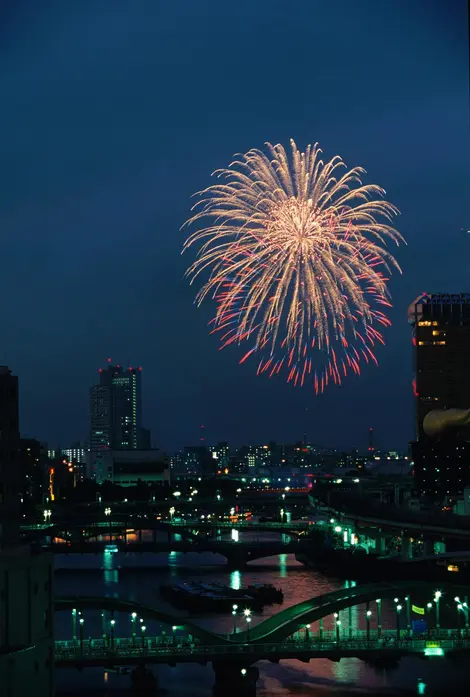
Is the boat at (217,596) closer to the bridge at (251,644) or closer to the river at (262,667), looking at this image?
the river at (262,667)

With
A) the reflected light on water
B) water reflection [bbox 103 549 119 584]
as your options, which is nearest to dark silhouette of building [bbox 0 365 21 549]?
the reflected light on water

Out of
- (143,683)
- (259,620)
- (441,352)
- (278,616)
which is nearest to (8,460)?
(143,683)

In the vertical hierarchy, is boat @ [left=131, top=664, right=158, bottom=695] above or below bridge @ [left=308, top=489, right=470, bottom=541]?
below

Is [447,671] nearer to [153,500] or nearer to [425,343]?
[153,500]

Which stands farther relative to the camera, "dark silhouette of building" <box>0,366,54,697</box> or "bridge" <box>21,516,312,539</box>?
"bridge" <box>21,516,312,539</box>

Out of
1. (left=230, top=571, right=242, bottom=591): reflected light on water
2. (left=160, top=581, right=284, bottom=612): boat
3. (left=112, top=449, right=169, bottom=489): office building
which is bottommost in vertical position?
(left=230, top=571, right=242, bottom=591): reflected light on water

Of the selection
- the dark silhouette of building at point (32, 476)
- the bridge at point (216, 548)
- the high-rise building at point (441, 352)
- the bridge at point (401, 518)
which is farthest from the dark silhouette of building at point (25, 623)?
the high-rise building at point (441, 352)

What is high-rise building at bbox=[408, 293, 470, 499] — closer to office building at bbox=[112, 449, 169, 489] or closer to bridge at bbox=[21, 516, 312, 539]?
office building at bbox=[112, 449, 169, 489]
